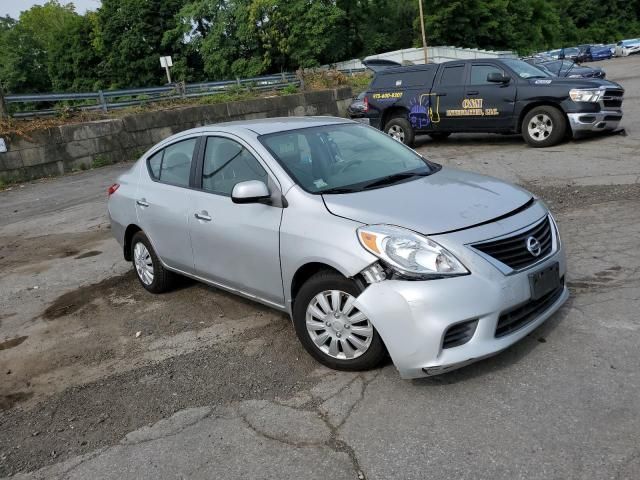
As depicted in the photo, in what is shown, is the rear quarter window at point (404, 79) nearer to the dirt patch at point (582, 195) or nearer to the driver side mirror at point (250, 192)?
the dirt patch at point (582, 195)

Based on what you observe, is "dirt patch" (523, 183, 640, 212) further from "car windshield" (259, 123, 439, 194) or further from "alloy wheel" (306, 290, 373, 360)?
"alloy wheel" (306, 290, 373, 360)

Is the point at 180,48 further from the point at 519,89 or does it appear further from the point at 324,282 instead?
the point at 324,282

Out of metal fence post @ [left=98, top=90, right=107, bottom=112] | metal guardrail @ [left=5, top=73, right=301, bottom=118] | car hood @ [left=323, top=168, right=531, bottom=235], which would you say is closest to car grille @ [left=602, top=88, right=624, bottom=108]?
car hood @ [left=323, top=168, right=531, bottom=235]

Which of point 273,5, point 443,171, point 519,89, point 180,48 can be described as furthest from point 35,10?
point 443,171

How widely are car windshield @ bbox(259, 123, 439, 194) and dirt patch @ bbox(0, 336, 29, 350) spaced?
2641 mm

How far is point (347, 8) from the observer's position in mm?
56719

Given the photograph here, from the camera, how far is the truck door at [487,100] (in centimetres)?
1123

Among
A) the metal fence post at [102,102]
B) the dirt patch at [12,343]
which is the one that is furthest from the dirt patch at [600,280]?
the metal fence post at [102,102]

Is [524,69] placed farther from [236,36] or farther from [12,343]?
[236,36]

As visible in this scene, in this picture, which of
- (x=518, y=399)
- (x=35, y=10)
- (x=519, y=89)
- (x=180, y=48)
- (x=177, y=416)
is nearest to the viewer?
(x=518, y=399)

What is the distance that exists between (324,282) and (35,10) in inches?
3448

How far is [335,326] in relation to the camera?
3.58 m

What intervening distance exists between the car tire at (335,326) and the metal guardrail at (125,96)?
44.5 ft

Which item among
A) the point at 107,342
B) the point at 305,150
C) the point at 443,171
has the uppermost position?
the point at 305,150
